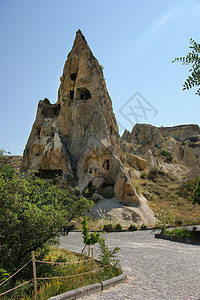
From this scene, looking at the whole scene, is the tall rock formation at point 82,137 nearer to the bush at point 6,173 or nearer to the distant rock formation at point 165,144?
the bush at point 6,173

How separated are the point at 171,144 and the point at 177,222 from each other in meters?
46.4

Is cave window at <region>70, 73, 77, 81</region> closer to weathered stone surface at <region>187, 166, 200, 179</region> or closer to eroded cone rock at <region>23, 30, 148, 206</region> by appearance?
eroded cone rock at <region>23, 30, 148, 206</region>

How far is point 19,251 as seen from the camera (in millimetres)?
5730

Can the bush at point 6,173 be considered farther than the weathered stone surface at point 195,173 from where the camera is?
No

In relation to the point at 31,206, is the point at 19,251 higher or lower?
lower

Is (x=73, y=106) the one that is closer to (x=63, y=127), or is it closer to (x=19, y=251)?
(x=63, y=127)

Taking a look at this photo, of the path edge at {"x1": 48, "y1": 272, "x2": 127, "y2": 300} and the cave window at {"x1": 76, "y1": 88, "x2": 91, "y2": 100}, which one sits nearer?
the path edge at {"x1": 48, "y1": 272, "x2": 127, "y2": 300}

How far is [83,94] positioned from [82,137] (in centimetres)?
500

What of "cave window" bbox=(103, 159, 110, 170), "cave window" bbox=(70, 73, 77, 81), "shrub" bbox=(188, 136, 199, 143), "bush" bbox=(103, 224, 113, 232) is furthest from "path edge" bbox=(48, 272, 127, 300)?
"shrub" bbox=(188, 136, 199, 143)

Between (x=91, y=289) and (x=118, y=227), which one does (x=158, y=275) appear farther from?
(x=118, y=227)

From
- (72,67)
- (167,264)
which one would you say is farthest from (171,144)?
(167,264)

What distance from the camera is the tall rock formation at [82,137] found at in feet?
67.4

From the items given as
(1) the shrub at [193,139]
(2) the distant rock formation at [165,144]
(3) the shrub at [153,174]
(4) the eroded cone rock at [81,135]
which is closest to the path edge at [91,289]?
(4) the eroded cone rock at [81,135]

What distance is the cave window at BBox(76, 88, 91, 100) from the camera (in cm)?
2484
